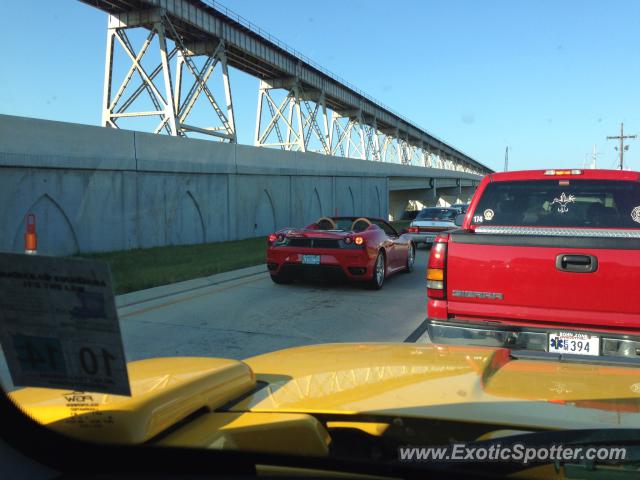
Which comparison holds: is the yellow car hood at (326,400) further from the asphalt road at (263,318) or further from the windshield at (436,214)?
the windshield at (436,214)

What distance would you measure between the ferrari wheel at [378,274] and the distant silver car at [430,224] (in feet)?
23.9

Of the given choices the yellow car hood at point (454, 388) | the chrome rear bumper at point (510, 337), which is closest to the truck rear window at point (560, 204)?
the chrome rear bumper at point (510, 337)

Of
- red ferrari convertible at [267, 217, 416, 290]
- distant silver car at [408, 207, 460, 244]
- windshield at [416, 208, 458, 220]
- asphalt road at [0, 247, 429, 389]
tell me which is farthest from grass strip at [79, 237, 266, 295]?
windshield at [416, 208, 458, 220]

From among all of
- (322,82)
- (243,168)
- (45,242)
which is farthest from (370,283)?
(322,82)

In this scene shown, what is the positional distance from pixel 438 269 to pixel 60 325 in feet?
13.0

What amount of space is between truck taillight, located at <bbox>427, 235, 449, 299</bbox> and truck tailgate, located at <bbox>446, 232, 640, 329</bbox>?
51 mm

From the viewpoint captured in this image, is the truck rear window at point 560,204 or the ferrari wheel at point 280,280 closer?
the truck rear window at point 560,204

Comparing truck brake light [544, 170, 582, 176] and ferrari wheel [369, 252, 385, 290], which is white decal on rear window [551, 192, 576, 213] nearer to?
truck brake light [544, 170, 582, 176]

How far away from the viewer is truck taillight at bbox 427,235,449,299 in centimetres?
496

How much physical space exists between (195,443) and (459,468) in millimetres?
862

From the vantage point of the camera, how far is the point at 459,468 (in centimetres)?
184

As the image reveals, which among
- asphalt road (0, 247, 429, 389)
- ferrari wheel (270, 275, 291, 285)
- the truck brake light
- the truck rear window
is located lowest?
asphalt road (0, 247, 429, 389)

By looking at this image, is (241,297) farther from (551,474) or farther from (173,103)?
(173,103)

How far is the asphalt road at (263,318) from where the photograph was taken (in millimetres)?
6512
